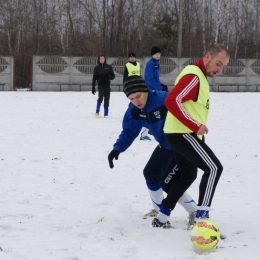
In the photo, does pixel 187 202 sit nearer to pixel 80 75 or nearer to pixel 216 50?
pixel 216 50

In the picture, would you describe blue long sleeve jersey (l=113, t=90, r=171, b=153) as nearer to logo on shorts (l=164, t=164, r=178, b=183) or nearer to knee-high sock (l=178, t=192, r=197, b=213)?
logo on shorts (l=164, t=164, r=178, b=183)

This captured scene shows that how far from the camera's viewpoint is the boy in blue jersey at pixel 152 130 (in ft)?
17.6

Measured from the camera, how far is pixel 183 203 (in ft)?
18.8

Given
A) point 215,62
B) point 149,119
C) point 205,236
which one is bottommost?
point 205,236

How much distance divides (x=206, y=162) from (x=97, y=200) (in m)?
2.16

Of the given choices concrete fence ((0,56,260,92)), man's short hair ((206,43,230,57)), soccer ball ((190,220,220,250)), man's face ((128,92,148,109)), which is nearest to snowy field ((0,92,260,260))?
soccer ball ((190,220,220,250))

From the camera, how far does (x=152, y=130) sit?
5.51m

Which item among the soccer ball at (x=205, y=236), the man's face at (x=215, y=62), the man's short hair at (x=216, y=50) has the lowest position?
the soccer ball at (x=205, y=236)

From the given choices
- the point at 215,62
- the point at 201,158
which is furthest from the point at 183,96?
the point at 201,158

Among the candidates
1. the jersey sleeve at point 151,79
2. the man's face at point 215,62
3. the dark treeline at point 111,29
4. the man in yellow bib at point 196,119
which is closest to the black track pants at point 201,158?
the man in yellow bib at point 196,119

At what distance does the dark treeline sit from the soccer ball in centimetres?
3638

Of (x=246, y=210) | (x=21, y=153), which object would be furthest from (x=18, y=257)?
(x=21, y=153)

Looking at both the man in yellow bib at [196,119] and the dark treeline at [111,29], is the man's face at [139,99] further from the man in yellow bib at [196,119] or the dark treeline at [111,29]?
the dark treeline at [111,29]

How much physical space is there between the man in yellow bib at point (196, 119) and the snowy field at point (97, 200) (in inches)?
21.6
